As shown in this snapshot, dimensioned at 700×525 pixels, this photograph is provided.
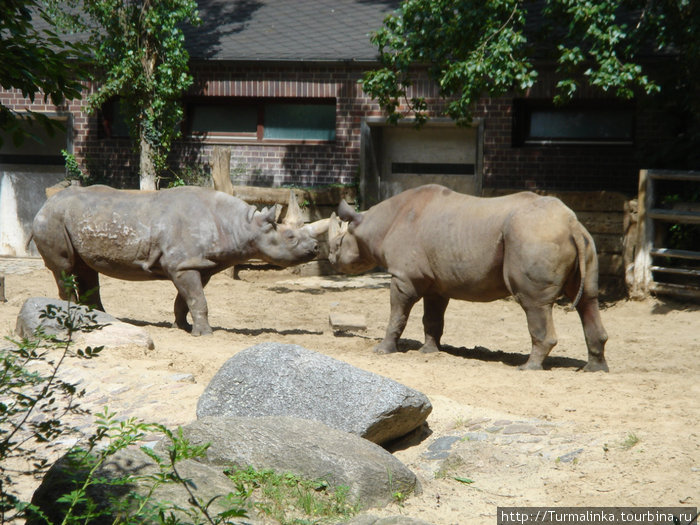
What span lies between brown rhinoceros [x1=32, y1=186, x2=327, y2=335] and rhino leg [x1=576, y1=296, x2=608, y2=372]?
3.18m

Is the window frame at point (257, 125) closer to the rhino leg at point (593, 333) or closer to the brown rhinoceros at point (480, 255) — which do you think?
the brown rhinoceros at point (480, 255)

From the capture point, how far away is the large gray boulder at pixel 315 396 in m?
5.24

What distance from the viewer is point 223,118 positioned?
53.3ft

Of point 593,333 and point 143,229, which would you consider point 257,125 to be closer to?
point 143,229

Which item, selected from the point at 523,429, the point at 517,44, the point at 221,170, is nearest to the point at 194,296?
the point at 523,429

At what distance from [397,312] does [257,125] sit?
27.8ft

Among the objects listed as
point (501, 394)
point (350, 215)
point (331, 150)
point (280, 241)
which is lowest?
point (501, 394)

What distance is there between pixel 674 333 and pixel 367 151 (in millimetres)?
7139

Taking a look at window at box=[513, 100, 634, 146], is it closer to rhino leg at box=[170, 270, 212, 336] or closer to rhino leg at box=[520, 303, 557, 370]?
rhino leg at box=[520, 303, 557, 370]

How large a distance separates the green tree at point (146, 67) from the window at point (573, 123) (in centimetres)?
598

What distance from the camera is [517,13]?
11.5m

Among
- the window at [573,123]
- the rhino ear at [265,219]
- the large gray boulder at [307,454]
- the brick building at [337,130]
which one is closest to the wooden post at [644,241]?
the brick building at [337,130]

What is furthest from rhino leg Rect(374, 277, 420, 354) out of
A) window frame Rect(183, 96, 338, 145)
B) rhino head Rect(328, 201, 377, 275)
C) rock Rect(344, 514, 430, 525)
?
window frame Rect(183, 96, 338, 145)

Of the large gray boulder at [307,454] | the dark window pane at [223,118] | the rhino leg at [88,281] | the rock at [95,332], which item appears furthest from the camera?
the dark window pane at [223,118]
